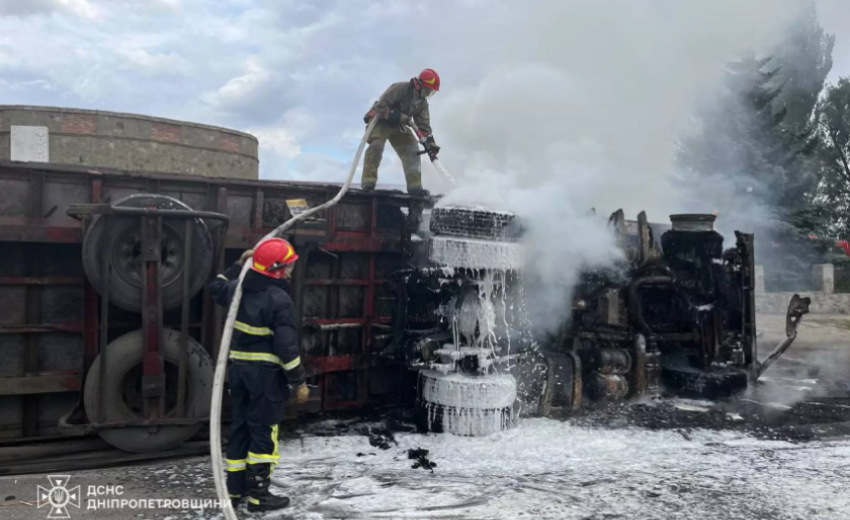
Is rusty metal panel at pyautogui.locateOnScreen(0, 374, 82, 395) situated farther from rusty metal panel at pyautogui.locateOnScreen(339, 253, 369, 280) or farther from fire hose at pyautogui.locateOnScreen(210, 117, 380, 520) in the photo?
rusty metal panel at pyautogui.locateOnScreen(339, 253, 369, 280)

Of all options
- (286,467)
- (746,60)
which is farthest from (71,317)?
(746,60)

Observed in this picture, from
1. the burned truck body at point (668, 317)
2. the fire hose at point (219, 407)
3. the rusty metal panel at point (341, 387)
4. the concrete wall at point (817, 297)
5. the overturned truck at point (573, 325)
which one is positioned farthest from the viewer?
the concrete wall at point (817, 297)

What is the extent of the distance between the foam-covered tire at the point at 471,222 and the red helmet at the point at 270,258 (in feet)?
6.13

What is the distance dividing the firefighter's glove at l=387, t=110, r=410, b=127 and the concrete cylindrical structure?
8.09m

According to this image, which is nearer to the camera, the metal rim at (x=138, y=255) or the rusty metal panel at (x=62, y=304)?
the metal rim at (x=138, y=255)

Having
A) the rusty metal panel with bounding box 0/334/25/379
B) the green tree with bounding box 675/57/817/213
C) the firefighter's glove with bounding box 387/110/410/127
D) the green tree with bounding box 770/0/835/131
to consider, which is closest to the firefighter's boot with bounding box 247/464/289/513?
the rusty metal panel with bounding box 0/334/25/379

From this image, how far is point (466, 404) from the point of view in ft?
17.8

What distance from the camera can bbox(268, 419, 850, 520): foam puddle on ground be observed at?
3.96m

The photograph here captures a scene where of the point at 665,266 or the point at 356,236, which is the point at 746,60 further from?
the point at 356,236

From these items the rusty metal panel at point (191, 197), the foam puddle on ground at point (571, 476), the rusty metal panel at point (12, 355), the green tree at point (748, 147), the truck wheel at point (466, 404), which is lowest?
the foam puddle on ground at point (571, 476)

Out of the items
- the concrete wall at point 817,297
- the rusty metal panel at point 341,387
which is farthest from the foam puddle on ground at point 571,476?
the concrete wall at point 817,297

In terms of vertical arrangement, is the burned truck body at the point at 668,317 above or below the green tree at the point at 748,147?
below

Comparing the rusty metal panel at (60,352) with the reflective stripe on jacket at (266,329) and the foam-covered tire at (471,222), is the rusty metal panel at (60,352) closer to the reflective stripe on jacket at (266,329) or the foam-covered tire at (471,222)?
the reflective stripe on jacket at (266,329)

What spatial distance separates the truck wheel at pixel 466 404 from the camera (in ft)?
17.8
